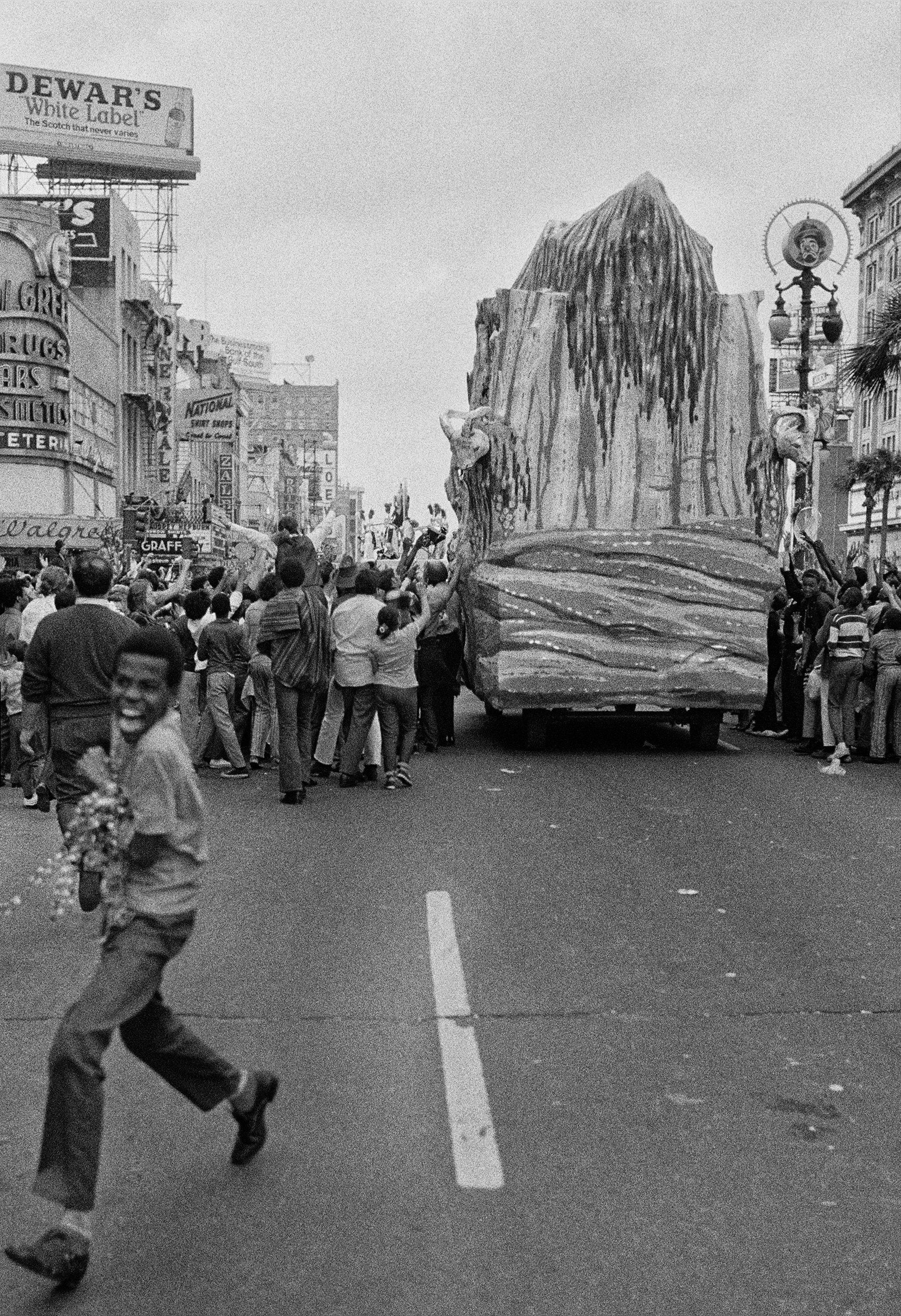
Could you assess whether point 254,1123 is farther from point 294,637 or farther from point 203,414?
point 203,414

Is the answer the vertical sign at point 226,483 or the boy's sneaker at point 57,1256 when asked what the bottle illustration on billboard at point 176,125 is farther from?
the boy's sneaker at point 57,1256

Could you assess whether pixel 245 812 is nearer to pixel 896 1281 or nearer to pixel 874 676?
pixel 874 676

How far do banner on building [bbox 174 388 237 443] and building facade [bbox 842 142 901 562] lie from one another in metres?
32.0

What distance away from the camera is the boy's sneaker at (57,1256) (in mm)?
Answer: 3734

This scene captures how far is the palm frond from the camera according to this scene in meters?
21.4

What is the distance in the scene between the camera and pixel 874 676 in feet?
47.1

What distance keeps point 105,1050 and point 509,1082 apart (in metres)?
1.68

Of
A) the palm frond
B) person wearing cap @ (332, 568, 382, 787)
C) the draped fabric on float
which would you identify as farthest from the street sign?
the draped fabric on float

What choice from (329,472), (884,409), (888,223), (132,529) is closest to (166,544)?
(132,529)

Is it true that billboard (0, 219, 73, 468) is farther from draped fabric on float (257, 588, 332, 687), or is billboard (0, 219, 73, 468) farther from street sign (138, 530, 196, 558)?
draped fabric on float (257, 588, 332, 687)

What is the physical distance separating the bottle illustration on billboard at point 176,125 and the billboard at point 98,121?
22 millimetres

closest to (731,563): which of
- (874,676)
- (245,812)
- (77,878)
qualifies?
(874,676)

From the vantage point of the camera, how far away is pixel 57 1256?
3.75 metres

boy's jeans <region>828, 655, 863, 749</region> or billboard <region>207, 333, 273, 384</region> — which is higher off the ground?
billboard <region>207, 333, 273, 384</region>
